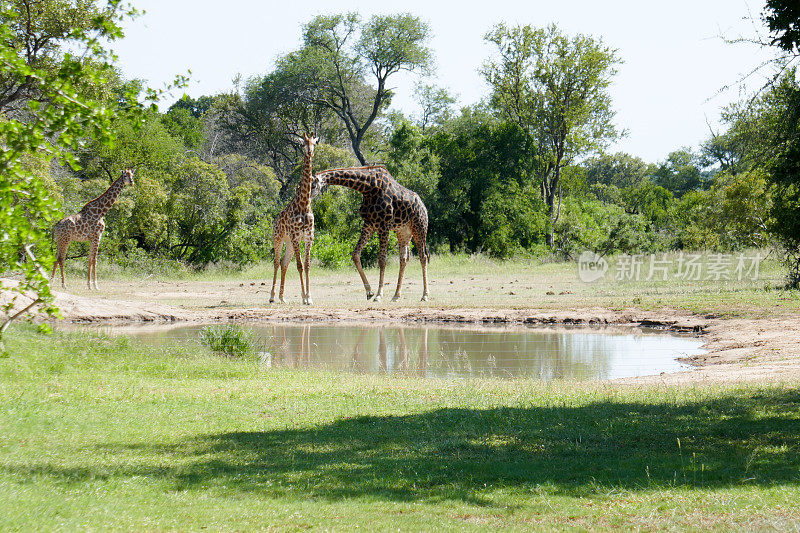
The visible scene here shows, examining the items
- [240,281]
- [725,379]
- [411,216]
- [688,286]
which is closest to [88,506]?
[725,379]

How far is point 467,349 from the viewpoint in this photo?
49.9 feet

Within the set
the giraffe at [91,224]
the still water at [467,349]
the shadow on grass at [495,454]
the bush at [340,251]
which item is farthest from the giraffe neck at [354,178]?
the shadow on grass at [495,454]

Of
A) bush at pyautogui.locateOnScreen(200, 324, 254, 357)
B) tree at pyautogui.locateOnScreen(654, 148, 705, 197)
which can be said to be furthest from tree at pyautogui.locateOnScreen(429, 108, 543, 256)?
tree at pyautogui.locateOnScreen(654, 148, 705, 197)

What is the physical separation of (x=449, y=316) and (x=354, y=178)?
17.2ft

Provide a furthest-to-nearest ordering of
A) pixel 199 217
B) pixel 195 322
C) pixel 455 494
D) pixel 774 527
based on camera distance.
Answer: pixel 199 217, pixel 195 322, pixel 455 494, pixel 774 527

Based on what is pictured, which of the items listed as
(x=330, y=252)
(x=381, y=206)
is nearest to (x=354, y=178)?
(x=381, y=206)

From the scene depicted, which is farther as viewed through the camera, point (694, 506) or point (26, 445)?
point (26, 445)

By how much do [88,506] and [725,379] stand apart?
891 cm

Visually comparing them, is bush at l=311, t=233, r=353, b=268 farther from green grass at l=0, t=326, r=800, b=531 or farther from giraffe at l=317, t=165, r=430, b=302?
green grass at l=0, t=326, r=800, b=531

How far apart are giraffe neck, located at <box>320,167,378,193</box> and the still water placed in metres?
5.10

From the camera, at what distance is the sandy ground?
12.3 metres

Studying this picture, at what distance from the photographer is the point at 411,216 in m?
23.1

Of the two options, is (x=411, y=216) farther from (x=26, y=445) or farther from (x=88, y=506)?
(x=88, y=506)

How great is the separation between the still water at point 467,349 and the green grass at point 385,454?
85.3 inches
